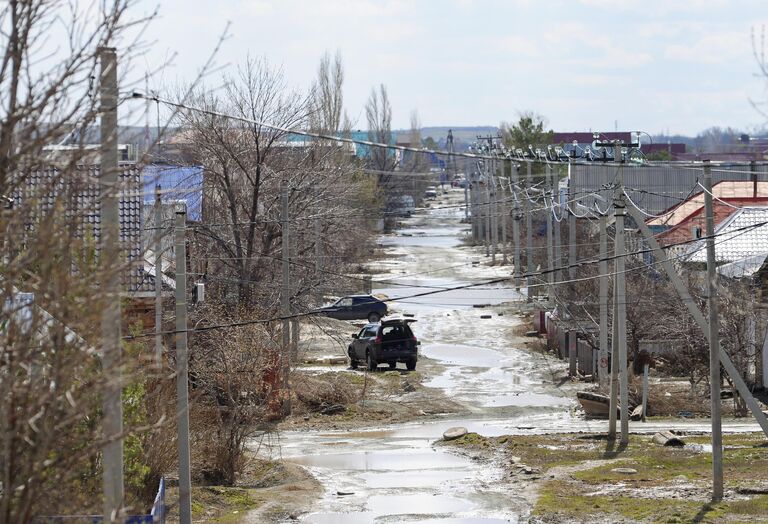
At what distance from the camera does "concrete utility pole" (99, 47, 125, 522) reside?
643cm

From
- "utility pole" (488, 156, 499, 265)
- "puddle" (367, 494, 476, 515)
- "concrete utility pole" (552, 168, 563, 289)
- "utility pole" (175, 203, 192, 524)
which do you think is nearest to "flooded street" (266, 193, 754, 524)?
"puddle" (367, 494, 476, 515)

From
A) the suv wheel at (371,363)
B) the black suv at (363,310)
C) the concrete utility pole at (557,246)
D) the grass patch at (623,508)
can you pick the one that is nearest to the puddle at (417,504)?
the grass patch at (623,508)

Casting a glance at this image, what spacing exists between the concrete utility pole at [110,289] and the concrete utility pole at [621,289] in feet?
50.2

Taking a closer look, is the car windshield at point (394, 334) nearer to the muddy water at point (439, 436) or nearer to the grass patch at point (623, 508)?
the muddy water at point (439, 436)

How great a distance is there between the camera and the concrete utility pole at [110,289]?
643 cm

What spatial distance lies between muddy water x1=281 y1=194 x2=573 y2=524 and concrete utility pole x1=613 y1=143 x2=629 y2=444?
3238 mm

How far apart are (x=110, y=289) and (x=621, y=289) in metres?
19.4

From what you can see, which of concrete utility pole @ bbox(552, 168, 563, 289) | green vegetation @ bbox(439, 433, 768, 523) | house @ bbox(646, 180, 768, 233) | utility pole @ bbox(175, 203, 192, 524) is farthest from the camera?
house @ bbox(646, 180, 768, 233)

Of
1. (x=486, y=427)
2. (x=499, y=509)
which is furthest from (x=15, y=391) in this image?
(x=486, y=427)

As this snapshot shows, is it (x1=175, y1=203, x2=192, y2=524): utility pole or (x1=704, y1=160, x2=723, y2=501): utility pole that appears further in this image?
(x1=704, y1=160, x2=723, y2=501): utility pole

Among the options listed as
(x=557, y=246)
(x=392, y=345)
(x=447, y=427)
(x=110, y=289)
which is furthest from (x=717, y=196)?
(x=110, y=289)

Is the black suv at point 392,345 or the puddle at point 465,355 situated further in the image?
the puddle at point 465,355

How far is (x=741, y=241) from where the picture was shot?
37.7 m

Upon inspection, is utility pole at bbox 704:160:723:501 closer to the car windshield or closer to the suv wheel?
the car windshield
